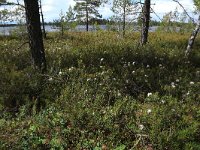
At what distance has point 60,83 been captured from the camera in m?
8.50

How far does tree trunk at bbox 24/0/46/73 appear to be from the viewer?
9.20 metres

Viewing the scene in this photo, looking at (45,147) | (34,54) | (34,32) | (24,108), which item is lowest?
(45,147)

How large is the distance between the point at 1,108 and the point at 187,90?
16.0ft

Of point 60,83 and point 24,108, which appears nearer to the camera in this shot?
point 24,108

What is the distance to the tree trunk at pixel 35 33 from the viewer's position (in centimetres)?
920

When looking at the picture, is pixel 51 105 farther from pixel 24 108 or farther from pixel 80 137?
pixel 80 137

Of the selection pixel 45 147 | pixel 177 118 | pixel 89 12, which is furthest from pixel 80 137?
pixel 89 12

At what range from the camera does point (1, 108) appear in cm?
735

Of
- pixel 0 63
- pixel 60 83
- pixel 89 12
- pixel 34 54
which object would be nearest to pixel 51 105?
pixel 60 83

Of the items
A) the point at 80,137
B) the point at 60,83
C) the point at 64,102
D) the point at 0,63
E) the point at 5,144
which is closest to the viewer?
the point at 5,144

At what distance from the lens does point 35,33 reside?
30.9ft

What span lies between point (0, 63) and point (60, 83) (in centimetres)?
296

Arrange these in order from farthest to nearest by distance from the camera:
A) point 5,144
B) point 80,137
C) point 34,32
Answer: point 34,32
point 80,137
point 5,144

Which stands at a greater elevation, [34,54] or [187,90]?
[34,54]
